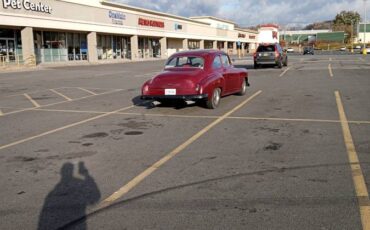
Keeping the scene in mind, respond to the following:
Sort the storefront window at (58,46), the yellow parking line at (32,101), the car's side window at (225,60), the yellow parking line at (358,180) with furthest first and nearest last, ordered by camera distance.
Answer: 1. the storefront window at (58,46)
2. the yellow parking line at (32,101)
3. the car's side window at (225,60)
4. the yellow parking line at (358,180)

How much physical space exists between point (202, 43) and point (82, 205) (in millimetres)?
78591

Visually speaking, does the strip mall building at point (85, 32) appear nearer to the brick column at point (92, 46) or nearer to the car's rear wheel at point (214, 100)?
the brick column at point (92, 46)

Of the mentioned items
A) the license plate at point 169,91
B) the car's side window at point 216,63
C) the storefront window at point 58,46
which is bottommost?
the license plate at point 169,91

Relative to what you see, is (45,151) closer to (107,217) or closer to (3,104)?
(107,217)

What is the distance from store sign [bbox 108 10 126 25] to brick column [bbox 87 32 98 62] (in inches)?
174

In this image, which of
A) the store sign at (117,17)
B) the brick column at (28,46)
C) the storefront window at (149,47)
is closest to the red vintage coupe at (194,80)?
the brick column at (28,46)

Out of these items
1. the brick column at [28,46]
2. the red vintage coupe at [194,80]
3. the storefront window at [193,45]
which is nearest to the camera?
the red vintage coupe at [194,80]

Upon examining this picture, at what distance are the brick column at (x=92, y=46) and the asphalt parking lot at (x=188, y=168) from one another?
36530 millimetres

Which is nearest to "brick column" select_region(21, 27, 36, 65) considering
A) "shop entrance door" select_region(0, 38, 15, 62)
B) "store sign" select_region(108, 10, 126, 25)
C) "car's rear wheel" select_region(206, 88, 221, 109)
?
"shop entrance door" select_region(0, 38, 15, 62)

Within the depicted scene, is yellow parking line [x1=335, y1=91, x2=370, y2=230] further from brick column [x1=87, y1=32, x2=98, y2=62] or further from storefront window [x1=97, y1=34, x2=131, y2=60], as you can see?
storefront window [x1=97, y1=34, x2=131, y2=60]

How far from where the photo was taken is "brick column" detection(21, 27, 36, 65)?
37.5 m

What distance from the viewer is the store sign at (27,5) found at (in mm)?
35031

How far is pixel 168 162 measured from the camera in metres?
6.51

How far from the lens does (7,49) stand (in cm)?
3803
